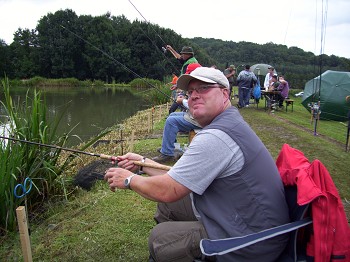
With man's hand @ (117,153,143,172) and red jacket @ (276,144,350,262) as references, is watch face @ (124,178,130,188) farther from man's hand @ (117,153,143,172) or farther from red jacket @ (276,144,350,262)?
red jacket @ (276,144,350,262)

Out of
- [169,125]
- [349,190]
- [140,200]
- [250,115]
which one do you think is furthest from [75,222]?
[250,115]

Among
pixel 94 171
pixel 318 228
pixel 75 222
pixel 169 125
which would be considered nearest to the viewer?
pixel 318 228

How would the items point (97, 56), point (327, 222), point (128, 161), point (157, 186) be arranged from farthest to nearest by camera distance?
point (97, 56), point (128, 161), point (157, 186), point (327, 222)

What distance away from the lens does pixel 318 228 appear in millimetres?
1448

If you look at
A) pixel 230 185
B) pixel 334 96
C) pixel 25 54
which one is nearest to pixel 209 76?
pixel 230 185

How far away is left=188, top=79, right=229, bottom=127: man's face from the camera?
1.87 meters

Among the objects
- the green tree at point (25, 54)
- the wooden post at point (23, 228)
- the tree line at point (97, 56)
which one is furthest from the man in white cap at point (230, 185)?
the green tree at point (25, 54)

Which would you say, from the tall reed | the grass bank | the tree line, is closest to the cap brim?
the grass bank

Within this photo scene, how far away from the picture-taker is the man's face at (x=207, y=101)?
6.13ft

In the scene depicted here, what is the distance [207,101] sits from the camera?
1878 mm

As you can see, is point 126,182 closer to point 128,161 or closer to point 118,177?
point 118,177

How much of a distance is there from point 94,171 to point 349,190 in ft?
11.1

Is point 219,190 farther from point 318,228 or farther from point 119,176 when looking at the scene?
point 119,176

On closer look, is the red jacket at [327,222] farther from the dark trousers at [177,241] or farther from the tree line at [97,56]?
the tree line at [97,56]
